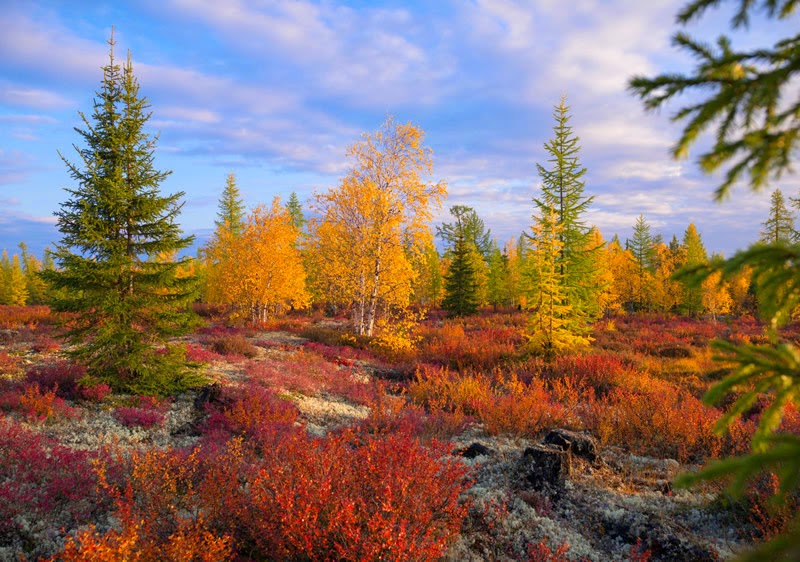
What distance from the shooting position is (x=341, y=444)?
5.11 meters

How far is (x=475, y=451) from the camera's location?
22.5ft

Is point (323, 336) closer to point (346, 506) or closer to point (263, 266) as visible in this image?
point (263, 266)

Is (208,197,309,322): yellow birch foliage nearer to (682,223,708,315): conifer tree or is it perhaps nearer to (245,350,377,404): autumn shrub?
(245,350,377,404): autumn shrub

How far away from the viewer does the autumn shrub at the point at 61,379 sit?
8703 millimetres

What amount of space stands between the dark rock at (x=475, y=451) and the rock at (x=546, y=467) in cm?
83

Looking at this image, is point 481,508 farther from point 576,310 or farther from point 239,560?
point 576,310

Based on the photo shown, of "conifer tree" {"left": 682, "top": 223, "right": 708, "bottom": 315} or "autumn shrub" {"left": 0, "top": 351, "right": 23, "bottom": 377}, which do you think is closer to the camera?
"autumn shrub" {"left": 0, "top": 351, "right": 23, "bottom": 377}

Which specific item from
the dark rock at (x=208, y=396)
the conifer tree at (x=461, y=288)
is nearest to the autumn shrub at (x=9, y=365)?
the dark rock at (x=208, y=396)

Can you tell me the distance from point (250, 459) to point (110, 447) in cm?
214

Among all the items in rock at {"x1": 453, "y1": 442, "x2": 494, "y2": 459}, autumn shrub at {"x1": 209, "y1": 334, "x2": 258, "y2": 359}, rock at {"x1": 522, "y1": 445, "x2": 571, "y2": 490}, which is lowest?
rock at {"x1": 453, "y1": 442, "x2": 494, "y2": 459}

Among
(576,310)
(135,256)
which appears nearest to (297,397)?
(135,256)

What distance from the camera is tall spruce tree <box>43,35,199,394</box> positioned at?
873 cm

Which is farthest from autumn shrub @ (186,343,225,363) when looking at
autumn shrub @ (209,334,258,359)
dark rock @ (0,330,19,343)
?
dark rock @ (0,330,19,343)

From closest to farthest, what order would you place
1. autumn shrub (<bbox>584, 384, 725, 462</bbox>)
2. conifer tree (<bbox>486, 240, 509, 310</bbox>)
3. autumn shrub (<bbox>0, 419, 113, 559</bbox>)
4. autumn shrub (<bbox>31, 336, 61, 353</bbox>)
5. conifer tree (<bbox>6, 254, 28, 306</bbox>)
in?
1. autumn shrub (<bbox>0, 419, 113, 559</bbox>)
2. autumn shrub (<bbox>584, 384, 725, 462</bbox>)
3. autumn shrub (<bbox>31, 336, 61, 353</bbox>)
4. conifer tree (<bbox>486, 240, 509, 310</bbox>)
5. conifer tree (<bbox>6, 254, 28, 306</bbox>)
